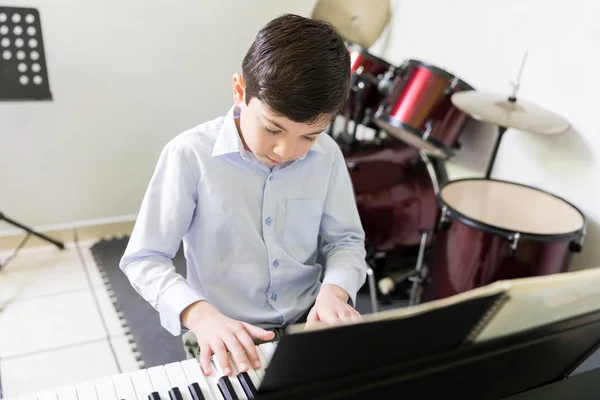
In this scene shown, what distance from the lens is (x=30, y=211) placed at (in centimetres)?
234

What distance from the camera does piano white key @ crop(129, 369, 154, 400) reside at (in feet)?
2.38

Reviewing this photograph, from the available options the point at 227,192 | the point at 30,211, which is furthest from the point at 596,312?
the point at 30,211

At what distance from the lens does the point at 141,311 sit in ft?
6.55

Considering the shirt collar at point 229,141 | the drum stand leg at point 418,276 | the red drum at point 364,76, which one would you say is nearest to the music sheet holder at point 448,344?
the shirt collar at point 229,141

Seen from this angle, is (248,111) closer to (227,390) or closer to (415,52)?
(227,390)

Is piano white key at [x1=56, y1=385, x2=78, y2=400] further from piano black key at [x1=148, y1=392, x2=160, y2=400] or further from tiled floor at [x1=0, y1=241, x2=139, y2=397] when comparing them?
tiled floor at [x1=0, y1=241, x2=139, y2=397]

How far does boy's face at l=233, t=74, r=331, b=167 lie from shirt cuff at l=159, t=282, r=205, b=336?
0.91 feet

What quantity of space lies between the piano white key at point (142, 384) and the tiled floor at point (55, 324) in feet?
3.35

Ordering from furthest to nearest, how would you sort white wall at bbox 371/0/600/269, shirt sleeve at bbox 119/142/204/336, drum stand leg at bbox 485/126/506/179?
drum stand leg at bbox 485/126/506/179 < white wall at bbox 371/0/600/269 < shirt sleeve at bbox 119/142/204/336

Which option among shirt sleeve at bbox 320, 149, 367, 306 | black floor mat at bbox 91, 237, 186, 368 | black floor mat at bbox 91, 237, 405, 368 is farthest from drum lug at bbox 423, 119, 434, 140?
black floor mat at bbox 91, 237, 186, 368

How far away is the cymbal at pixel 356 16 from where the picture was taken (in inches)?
96.8

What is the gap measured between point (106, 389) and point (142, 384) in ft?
0.16

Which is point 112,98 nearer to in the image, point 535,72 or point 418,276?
point 418,276

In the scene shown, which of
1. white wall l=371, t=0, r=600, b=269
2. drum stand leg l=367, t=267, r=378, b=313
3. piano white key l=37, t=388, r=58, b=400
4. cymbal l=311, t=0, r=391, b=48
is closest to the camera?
piano white key l=37, t=388, r=58, b=400
